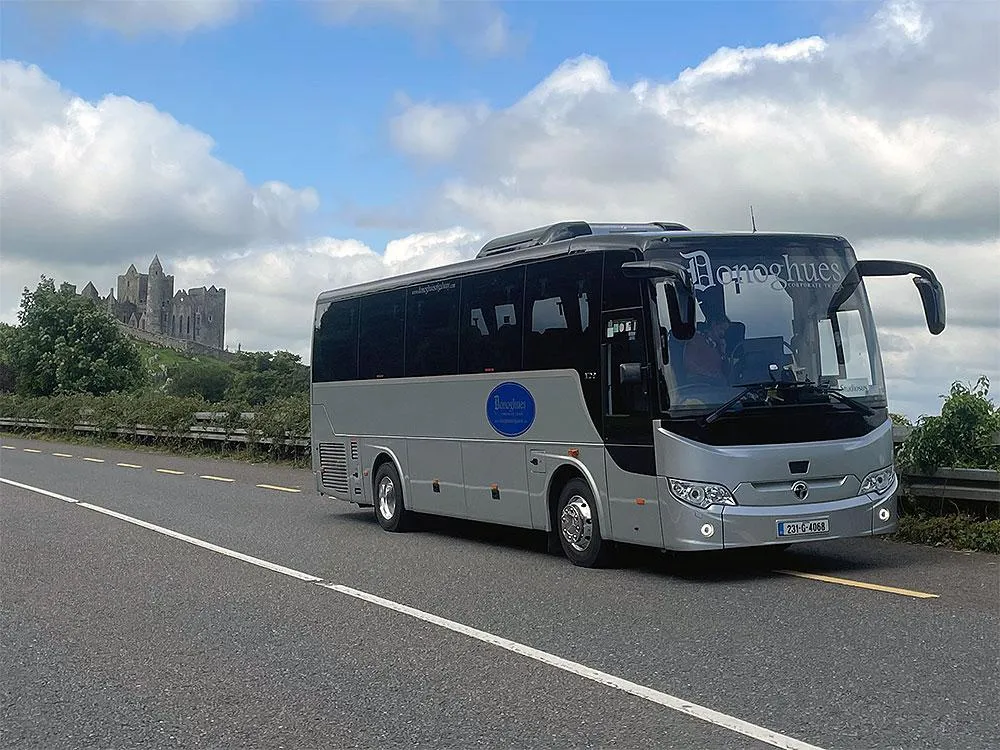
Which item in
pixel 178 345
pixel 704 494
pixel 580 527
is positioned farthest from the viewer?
pixel 178 345

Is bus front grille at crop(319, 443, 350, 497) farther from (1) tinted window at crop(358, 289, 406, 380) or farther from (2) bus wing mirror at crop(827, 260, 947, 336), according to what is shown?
(2) bus wing mirror at crop(827, 260, 947, 336)

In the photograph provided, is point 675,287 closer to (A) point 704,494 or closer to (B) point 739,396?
(B) point 739,396

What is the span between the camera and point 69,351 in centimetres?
7900

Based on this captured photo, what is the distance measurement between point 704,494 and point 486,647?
3.27 m

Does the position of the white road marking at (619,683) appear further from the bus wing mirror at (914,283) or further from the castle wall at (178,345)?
the castle wall at (178,345)

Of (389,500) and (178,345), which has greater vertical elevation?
(178,345)

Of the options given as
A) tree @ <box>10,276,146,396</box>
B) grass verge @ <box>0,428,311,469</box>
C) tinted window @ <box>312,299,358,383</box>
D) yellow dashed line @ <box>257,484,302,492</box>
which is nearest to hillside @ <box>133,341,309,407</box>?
grass verge @ <box>0,428,311,469</box>

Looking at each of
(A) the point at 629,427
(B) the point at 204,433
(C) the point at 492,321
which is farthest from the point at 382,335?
(B) the point at 204,433

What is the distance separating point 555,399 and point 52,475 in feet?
59.7

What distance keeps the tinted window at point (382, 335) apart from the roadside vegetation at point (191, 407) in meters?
5.96

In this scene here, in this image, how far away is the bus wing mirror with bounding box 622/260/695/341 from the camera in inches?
416

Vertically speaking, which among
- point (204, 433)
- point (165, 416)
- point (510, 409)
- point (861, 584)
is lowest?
point (861, 584)

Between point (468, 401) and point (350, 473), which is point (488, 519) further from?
point (350, 473)

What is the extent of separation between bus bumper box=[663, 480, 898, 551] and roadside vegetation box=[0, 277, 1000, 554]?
6.60ft
